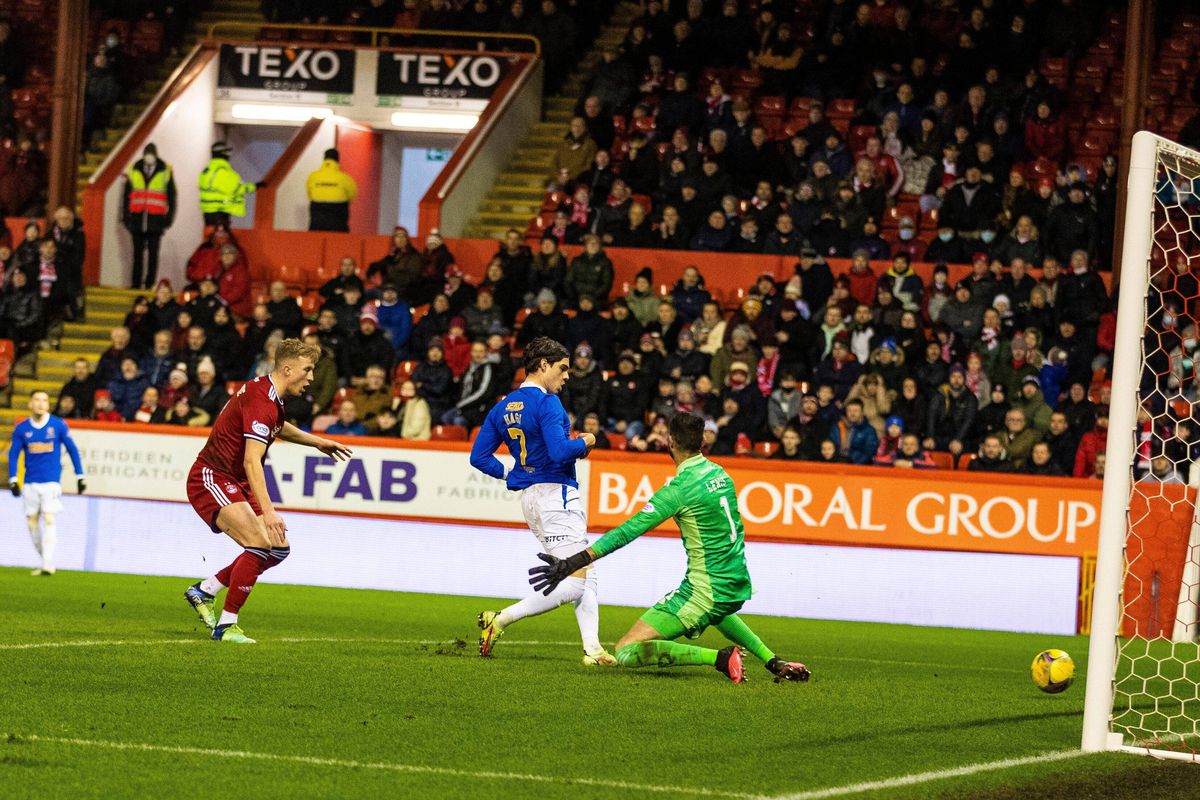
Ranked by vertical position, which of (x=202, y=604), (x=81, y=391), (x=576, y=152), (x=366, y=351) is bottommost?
(x=202, y=604)

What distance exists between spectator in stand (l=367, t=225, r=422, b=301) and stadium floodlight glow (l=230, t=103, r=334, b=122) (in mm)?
5730

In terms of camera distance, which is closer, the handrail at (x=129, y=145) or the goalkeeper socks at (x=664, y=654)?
the goalkeeper socks at (x=664, y=654)

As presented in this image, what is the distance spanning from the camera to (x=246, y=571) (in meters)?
10.8

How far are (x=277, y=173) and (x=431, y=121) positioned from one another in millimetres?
2637

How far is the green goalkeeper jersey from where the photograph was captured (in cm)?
979

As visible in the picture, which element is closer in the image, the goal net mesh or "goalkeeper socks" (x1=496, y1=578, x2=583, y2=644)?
the goal net mesh

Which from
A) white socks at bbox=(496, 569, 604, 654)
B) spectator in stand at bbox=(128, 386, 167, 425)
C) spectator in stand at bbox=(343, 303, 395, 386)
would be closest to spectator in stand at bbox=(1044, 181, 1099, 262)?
spectator in stand at bbox=(343, 303, 395, 386)

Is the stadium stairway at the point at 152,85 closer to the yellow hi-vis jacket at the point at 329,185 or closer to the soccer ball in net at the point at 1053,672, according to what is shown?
the yellow hi-vis jacket at the point at 329,185

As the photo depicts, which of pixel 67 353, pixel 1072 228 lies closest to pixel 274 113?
pixel 67 353

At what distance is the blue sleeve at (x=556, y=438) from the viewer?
33.3 ft

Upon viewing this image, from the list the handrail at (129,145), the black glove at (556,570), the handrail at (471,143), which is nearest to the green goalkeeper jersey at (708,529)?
the black glove at (556,570)

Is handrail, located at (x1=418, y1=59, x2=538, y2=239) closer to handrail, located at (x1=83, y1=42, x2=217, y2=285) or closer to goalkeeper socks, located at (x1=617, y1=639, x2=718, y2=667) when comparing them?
handrail, located at (x1=83, y1=42, x2=217, y2=285)

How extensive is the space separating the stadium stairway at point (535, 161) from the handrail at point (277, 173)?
9.70 feet

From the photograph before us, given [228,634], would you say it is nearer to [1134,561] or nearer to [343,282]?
[1134,561]
